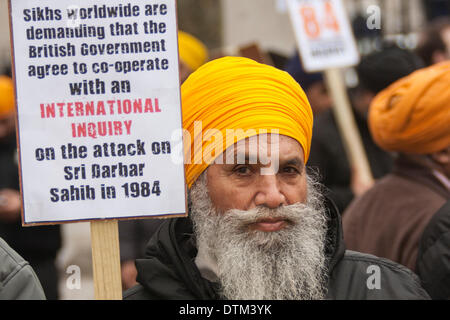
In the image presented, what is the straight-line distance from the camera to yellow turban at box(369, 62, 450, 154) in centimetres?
377

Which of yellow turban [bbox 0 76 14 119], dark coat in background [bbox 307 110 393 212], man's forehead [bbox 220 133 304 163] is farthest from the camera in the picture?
yellow turban [bbox 0 76 14 119]

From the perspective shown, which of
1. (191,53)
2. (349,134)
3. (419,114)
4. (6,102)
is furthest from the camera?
(6,102)

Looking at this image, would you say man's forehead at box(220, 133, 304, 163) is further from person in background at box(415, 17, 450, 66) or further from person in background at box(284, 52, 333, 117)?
person in background at box(415, 17, 450, 66)

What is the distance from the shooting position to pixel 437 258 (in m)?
2.90

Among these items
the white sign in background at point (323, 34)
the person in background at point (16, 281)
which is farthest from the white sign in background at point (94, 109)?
the white sign in background at point (323, 34)

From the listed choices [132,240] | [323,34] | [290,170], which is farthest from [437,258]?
[323,34]

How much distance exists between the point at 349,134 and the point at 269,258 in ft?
9.93

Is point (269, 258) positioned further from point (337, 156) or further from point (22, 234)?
point (22, 234)

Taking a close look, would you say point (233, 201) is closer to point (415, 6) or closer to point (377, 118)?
point (377, 118)

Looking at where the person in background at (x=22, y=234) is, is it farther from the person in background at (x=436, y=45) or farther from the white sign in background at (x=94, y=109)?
the person in background at (x=436, y=45)

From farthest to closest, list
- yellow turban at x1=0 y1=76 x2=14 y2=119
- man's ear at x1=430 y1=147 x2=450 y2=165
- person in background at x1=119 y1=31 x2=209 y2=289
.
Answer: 1. yellow turban at x1=0 y1=76 x2=14 y2=119
2. person in background at x1=119 y1=31 x2=209 y2=289
3. man's ear at x1=430 y1=147 x2=450 y2=165

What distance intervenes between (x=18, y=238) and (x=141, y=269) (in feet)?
11.0

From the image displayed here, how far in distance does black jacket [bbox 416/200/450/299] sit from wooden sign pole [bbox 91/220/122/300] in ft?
4.03

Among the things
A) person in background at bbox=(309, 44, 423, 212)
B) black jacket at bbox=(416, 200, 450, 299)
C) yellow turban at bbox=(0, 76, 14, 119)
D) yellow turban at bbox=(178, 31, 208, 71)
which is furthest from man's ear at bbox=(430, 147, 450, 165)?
yellow turban at bbox=(0, 76, 14, 119)
